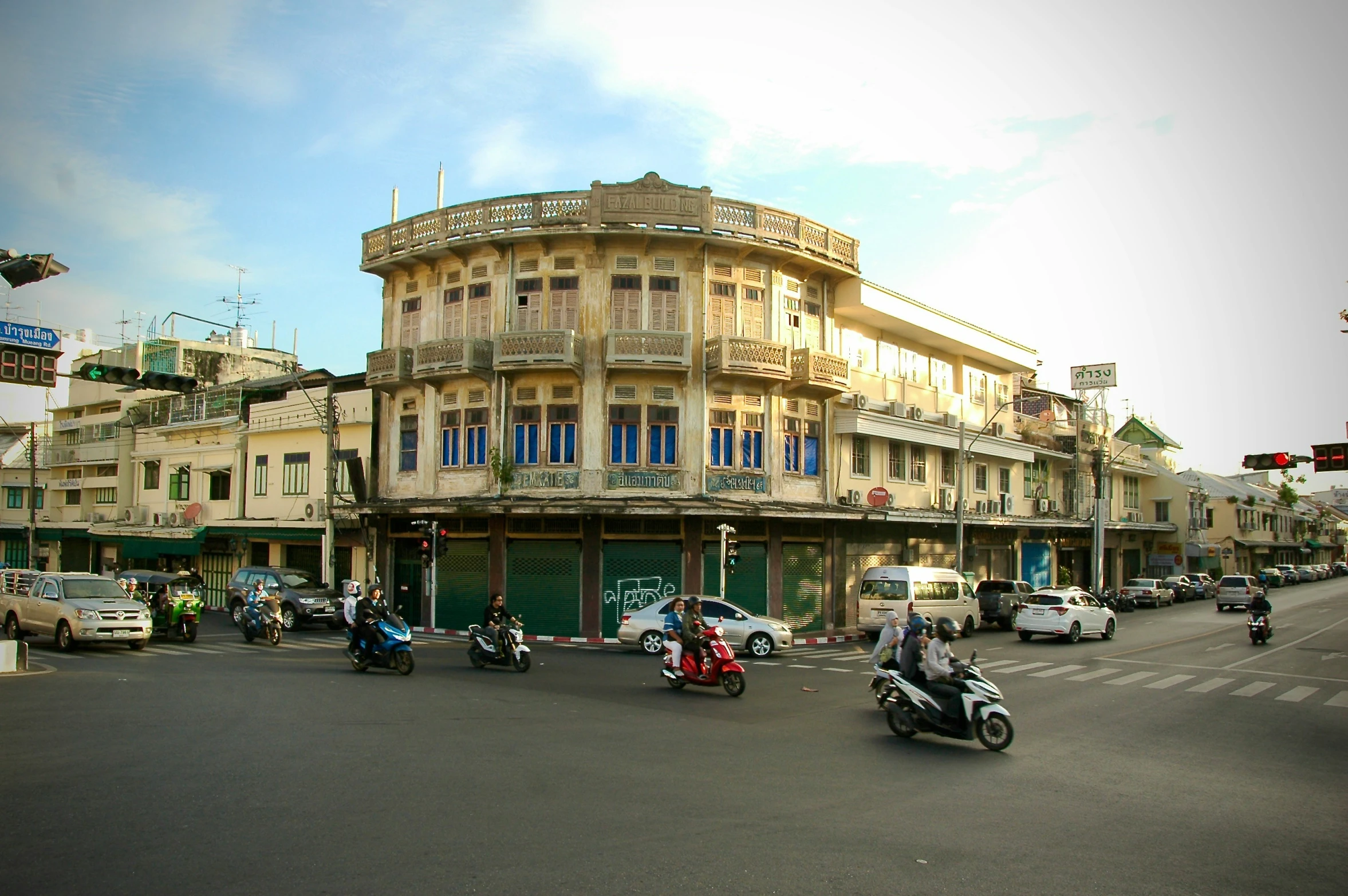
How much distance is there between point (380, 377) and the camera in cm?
3275

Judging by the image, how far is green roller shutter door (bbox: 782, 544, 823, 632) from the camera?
3238 cm

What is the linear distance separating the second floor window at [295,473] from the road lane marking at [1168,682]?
30.7m

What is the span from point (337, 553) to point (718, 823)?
31.8m

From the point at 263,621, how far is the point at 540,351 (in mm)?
10858

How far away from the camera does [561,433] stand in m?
30.2

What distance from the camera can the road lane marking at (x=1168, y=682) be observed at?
18886 mm

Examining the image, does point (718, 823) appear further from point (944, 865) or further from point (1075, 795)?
point (1075, 795)

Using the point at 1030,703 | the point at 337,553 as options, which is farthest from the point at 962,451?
the point at 337,553

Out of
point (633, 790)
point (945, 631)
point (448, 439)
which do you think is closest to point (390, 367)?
point (448, 439)

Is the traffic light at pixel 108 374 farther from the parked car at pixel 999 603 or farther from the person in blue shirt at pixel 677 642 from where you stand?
the parked car at pixel 999 603

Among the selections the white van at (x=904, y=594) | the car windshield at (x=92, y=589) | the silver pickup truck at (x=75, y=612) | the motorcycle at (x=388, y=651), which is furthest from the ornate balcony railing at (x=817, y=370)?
the car windshield at (x=92, y=589)

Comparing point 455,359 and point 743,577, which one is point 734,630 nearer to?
point 743,577

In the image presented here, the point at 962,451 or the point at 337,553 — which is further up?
the point at 962,451

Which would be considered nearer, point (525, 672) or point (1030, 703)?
point (1030, 703)
